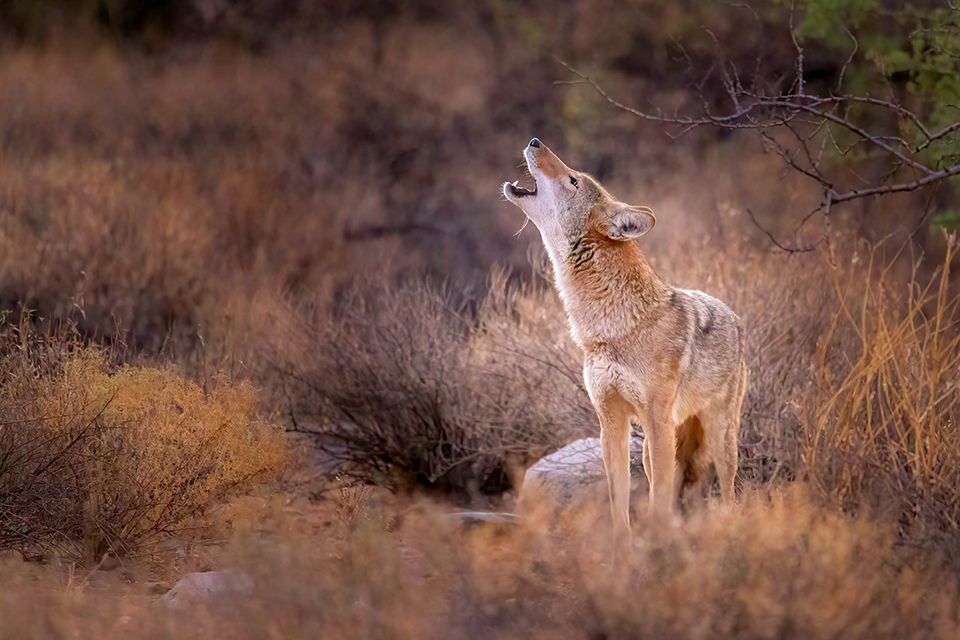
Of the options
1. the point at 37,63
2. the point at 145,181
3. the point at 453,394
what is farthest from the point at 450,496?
the point at 37,63

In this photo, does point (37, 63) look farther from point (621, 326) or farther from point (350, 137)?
point (621, 326)

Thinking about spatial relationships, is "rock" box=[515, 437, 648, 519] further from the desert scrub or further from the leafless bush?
the desert scrub

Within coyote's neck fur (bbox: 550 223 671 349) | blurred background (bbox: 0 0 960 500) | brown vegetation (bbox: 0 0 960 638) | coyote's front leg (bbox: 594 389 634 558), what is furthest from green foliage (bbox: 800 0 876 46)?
coyote's front leg (bbox: 594 389 634 558)

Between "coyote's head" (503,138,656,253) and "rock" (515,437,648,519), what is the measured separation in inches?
72.0

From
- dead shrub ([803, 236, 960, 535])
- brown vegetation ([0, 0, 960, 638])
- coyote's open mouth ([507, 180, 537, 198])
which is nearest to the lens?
brown vegetation ([0, 0, 960, 638])

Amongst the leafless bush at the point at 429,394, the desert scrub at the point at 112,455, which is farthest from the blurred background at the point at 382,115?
the desert scrub at the point at 112,455

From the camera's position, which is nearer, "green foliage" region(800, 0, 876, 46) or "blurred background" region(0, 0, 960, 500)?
"blurred background" region(0, 0, 960, 500)

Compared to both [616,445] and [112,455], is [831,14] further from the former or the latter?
[112,455]

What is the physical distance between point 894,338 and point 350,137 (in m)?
15.5

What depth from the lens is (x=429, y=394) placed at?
25.5ft

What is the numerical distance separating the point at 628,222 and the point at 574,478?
6.99 feet

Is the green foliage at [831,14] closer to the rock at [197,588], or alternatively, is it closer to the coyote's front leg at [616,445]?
the coyote's front leg at [616,445]

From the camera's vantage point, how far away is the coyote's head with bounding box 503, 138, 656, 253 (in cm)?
501

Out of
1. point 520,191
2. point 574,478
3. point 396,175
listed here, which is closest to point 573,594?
point 520,191
